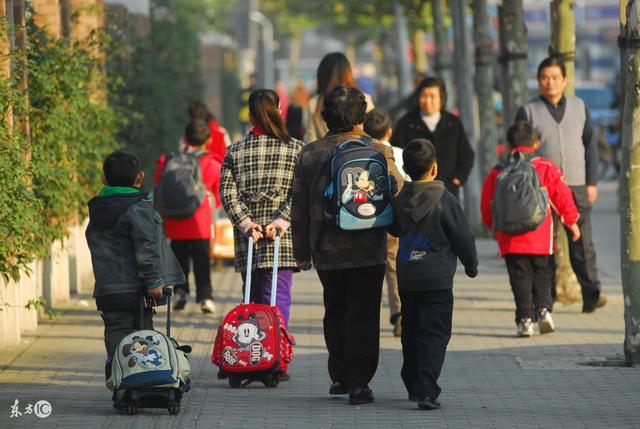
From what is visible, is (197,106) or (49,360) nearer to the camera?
(49,360)

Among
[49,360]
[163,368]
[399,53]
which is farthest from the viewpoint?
[399,53]

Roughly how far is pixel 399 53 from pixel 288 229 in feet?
99.7

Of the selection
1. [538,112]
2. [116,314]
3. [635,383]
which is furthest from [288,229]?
[538,112]

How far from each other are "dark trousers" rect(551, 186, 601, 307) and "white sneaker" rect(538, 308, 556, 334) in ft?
3.52

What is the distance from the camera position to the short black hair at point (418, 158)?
8602 mm

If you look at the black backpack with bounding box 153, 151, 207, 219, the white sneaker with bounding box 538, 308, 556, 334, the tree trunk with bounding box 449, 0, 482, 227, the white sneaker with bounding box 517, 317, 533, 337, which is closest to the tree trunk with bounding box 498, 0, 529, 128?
the black backpack with bounding box 153, 151, 207, 219

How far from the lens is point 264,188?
996cm

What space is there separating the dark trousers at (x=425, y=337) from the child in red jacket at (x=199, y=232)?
16.1 ft

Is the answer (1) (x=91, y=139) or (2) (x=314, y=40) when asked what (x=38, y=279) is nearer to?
(1) (x=91, y=139)

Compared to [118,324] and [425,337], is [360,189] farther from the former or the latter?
[118,324]

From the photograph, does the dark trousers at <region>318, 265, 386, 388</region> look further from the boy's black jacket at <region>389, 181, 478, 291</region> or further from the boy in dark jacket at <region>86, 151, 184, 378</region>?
the boy in dark jacket at <region>86, 151, 184, 378</region>

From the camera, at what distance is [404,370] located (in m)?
8.68

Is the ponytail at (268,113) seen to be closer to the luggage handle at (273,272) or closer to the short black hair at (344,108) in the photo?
the luggage handle at (273,272)

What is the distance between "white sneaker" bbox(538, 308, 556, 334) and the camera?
1166 centimetres
